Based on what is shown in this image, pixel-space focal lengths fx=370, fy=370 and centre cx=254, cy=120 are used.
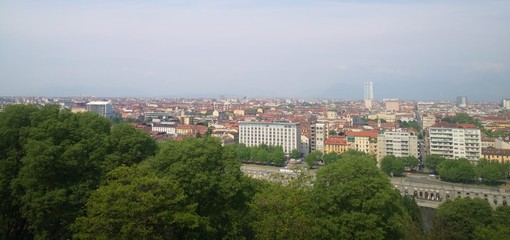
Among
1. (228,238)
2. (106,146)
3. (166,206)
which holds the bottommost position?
(228,238)

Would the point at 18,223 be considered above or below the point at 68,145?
below

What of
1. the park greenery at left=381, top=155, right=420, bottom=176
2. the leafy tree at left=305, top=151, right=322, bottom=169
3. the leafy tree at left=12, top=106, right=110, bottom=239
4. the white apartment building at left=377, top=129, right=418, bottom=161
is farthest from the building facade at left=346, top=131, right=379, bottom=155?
the leafy tree at left=12, top=106, right=110, bottom=239

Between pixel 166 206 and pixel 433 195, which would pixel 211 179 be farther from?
pixel 433 195

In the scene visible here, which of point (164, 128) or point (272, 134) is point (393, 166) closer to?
point (272, 134)

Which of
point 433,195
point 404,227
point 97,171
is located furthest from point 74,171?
point 433,195

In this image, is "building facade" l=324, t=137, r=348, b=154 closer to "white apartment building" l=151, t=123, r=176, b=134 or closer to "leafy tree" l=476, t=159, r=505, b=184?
"leafy tree" l=476, t=159, r=505, b=184
